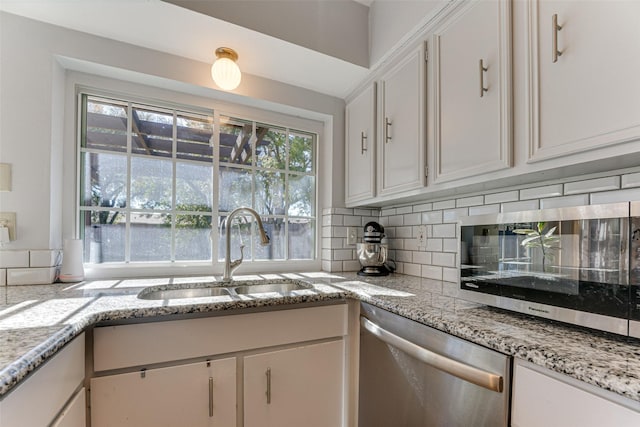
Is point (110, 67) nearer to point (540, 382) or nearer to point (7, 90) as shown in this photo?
point (7, 90)

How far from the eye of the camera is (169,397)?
1.06 meters

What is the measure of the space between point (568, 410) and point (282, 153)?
185cm

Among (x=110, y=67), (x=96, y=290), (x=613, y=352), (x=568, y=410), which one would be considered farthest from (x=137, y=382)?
(x=110, y=67)

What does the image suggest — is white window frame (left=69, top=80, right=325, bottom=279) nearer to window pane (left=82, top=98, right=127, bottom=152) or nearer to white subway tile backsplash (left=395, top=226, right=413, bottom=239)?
window pane (left=82, top=98, right=127, bottom=152)

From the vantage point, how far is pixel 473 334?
789 millimetres

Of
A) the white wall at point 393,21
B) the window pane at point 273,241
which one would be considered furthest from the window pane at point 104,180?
the white wall at point 393,21

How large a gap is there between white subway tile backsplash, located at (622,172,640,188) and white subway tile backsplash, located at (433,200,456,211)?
69cm

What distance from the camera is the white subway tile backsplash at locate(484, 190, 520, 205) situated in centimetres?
131

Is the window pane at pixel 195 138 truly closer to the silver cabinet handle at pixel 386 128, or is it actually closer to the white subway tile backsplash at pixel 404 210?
the silver cabinet handle at pixel 386 128

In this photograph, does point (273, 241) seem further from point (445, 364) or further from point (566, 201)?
point (566, 201)

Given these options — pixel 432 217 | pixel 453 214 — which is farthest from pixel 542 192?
pixel 432 217

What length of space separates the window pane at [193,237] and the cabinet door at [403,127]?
3.57 ft

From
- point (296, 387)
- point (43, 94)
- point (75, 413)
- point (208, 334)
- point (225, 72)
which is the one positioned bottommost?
point (296, 387)

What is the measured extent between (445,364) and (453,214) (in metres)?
0.94
